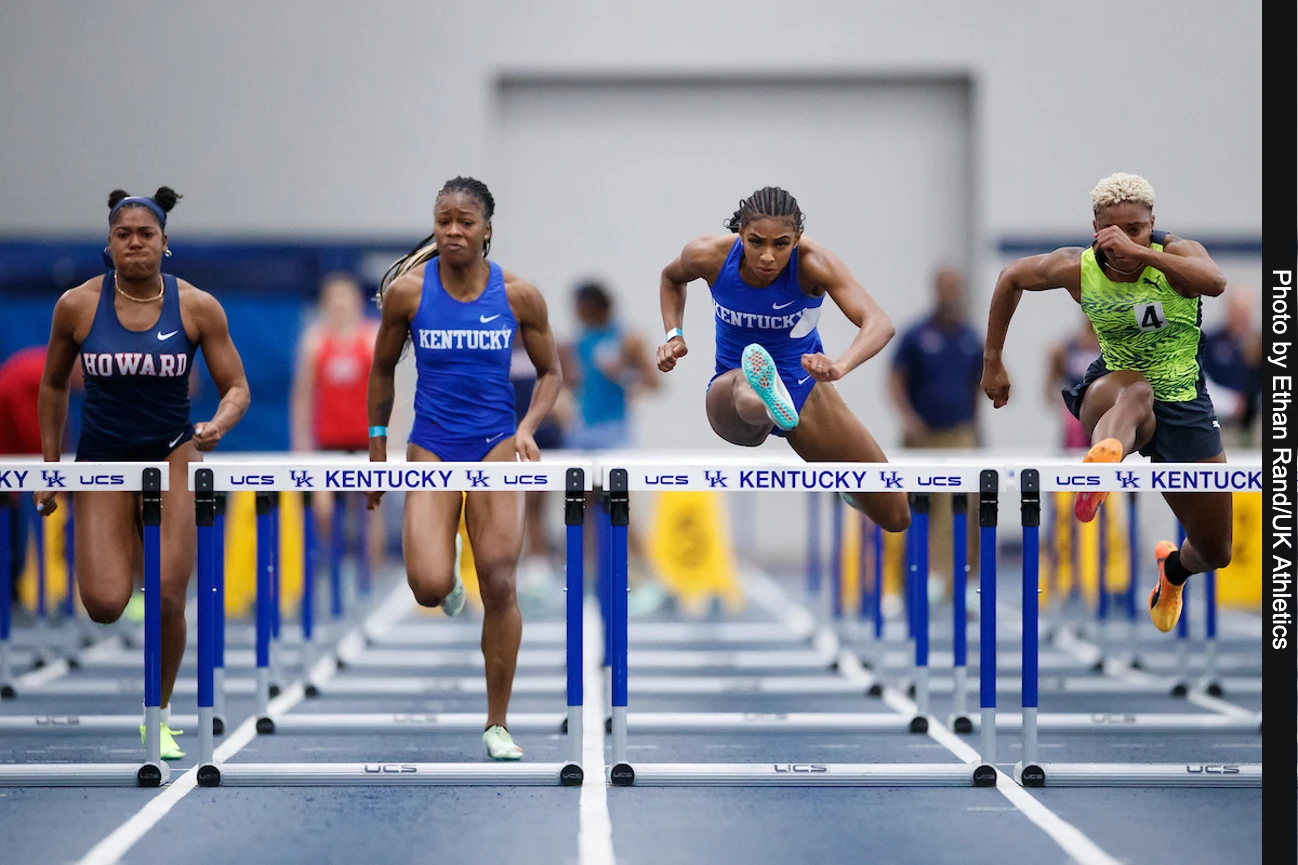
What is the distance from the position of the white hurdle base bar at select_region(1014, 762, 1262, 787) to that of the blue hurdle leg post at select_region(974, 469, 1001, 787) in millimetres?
144

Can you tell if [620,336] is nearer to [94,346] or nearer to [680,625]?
[680,625]

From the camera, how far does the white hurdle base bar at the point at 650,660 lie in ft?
26.0

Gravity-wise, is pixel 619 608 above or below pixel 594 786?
above

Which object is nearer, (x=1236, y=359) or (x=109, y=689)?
(x=109, y=689)

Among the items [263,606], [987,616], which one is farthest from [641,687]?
[987,616]

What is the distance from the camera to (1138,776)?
16.6 ft

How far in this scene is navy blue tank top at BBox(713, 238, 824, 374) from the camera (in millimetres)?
5199

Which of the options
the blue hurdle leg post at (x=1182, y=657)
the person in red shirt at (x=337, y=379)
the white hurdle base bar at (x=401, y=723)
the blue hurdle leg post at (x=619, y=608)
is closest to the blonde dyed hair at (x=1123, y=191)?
the blue hurdle leg post at (x=619, y=608)

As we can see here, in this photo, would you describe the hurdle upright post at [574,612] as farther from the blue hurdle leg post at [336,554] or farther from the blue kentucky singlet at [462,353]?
the blue hurdle leg post at [336,554]

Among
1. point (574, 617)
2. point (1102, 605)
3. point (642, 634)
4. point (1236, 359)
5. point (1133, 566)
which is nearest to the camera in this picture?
point (574, 617)

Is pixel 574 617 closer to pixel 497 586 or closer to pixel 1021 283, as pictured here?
pixel 497 586

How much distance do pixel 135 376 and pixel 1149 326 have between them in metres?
3.67

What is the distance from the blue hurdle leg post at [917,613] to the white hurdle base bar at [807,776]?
996 mm

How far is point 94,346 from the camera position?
5160 mm
